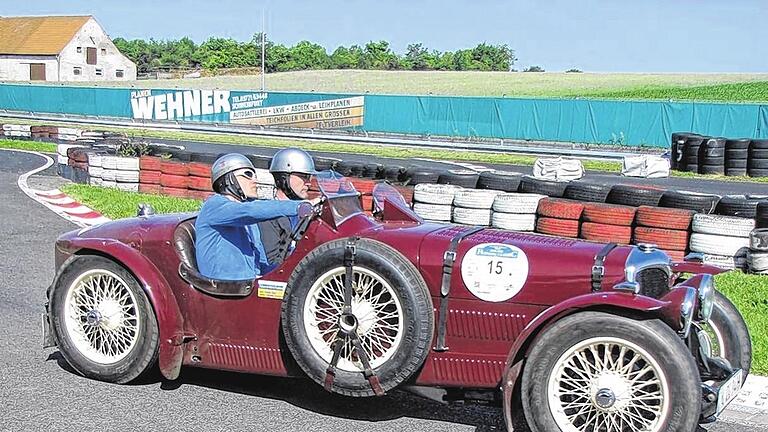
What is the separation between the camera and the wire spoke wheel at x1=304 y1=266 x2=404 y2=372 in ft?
15.9

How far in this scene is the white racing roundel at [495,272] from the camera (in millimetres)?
4723

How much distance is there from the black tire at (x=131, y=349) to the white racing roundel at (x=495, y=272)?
194 cm

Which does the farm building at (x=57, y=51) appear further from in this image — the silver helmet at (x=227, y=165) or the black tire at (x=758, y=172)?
the silver helmet at (x=227, y=165)

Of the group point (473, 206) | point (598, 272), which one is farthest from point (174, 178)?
point (598, 272)

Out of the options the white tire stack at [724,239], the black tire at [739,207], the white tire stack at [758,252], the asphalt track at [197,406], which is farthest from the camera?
the black tire at [739,207]

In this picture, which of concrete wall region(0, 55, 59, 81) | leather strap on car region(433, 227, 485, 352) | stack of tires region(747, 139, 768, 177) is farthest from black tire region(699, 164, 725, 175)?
concrete wall region(0, 55, 59, 81)

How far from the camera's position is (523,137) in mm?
31000

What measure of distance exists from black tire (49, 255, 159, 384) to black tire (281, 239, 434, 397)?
993mm

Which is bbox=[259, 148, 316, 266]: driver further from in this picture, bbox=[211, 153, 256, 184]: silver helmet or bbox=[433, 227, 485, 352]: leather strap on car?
bbox=[433, 227, 485, 352]: leather strap on car

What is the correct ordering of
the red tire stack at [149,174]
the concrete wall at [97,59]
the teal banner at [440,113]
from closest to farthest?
the red tire stack at [149,174], the teal banner at [440,113], the concrete wall at [97,59]

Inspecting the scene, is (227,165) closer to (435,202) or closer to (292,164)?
(292,164)

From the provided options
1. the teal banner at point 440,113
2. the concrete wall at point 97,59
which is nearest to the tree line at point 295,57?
the concrete wall at point 97,59

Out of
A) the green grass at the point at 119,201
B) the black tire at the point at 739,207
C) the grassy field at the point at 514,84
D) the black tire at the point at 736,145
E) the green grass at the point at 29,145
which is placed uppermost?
the grassy field at the point at 514,84

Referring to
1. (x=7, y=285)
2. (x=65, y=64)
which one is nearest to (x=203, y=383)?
(x=7, y=285)
